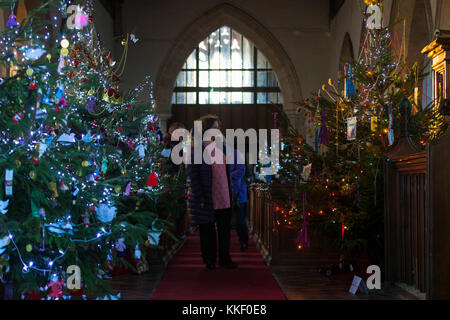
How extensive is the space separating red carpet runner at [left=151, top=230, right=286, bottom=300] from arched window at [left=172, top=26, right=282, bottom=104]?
852 cm

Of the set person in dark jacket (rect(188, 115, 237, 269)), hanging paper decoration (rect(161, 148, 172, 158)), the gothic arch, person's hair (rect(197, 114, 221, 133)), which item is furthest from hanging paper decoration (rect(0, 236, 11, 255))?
the gothic arch

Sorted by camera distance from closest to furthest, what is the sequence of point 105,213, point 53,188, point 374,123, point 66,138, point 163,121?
1. point 53,188
2. point 66,138
3. point 105,213
4. point 374,123
5. point 163,121

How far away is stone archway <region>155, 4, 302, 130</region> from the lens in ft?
41.5

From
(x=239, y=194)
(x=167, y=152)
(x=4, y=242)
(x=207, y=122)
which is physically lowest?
(x=4, y=242)

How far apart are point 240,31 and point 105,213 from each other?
10529mm

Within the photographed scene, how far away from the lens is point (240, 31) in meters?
12.8

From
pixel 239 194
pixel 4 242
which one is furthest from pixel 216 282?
pixel 4 242

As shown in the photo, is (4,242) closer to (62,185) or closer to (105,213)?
(62,185)

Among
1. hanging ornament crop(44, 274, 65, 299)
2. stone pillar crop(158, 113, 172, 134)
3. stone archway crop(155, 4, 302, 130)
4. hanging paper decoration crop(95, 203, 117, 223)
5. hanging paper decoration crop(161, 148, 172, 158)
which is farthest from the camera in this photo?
stone pillar crop(158, 113, 172, 134)

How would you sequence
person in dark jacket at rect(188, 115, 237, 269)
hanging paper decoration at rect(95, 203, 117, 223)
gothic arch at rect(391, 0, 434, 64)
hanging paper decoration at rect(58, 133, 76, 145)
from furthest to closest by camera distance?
gothic arch at rect(391, 0, 434, 64) → person in dark jacket at rect(188, 115, 237, 269) → hanging paper decoration at rect(95, 203, 117, 223) → hanging paper decoration at rect(58, 133, 76, 145)

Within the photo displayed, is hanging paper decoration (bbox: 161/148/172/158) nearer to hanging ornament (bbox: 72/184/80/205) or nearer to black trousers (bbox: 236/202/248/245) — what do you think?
black trousers (bbox: 236/202/248/245)

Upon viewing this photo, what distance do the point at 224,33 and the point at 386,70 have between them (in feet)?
31.9
